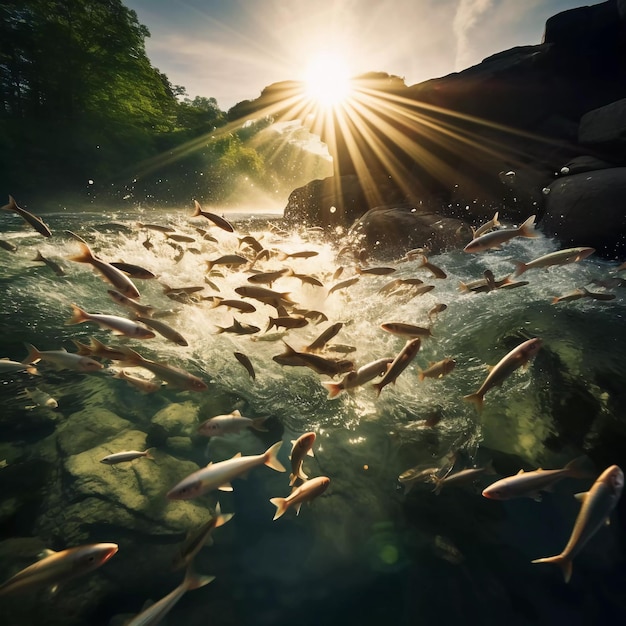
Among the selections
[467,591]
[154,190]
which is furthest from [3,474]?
[154,190]

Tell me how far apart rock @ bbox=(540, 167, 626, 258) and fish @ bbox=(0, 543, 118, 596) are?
12753 millimetres

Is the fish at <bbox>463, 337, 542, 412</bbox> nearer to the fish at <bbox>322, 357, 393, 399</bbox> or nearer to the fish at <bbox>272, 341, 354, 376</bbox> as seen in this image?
the fish at <bbox>322, 357, 393, 399</bbox>

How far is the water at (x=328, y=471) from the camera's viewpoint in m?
3.12

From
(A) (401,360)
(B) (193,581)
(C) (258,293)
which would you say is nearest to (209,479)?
(B) (193,581)

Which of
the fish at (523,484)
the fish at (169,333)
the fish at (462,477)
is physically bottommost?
the fish at (462,477)

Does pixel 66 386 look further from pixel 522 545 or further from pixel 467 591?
pixel 522 545

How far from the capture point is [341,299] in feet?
28.3

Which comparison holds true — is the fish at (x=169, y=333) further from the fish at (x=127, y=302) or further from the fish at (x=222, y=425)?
the fish at (x=222, y=425)

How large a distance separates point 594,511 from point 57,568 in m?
3.66

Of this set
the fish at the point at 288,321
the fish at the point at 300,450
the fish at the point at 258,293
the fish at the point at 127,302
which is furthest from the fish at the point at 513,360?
the fish at the point at 127,302

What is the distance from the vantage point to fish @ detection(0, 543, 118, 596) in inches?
86.0

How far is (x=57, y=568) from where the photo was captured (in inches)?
87.5

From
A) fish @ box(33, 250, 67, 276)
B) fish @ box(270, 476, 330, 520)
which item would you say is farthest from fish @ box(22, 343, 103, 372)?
fish @ box(33, 250, 67, 276)

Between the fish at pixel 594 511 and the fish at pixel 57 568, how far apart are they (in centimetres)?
300
